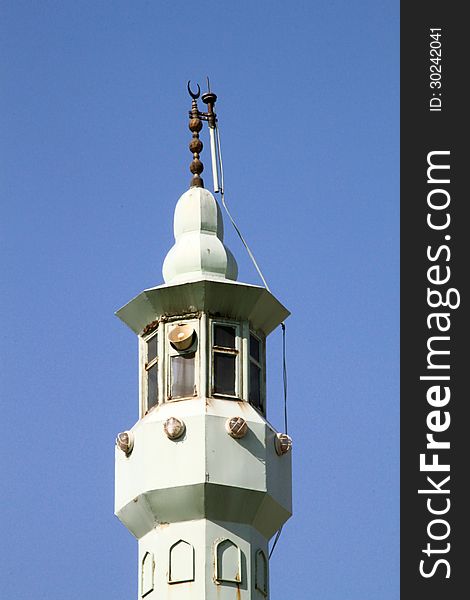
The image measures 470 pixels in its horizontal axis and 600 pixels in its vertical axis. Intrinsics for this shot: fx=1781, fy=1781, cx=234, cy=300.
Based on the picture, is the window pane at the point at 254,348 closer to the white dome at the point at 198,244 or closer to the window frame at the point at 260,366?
the window frame at the point at 260,366

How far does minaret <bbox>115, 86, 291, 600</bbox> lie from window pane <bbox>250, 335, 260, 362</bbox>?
41 millimetres

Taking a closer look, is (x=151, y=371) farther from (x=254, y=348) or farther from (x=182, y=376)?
(x=254, y=348)

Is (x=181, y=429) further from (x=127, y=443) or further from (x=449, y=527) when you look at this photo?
(x=449, y=527)

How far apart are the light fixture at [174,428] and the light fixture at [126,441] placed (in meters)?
1.46

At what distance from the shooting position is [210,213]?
4847 centimetres

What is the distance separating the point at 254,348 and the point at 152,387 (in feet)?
9.36

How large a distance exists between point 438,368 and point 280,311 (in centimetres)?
832

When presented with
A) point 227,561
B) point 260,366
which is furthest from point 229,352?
point 227,561

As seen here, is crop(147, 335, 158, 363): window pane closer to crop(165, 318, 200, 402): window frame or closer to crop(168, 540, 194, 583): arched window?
crop(165, 318, 200, 402): window frame

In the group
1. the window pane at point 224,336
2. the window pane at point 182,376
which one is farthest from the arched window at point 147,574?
the window pane at point 224,336

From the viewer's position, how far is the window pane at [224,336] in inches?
1804

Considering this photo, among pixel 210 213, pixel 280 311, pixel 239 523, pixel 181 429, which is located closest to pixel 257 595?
pixel 239 523

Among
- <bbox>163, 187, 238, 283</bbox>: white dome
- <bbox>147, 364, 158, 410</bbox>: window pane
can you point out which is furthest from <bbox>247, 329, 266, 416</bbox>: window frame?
<bbox>147, 364, 158, 410</bbox>: window pane

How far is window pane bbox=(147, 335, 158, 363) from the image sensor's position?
1832 inches
